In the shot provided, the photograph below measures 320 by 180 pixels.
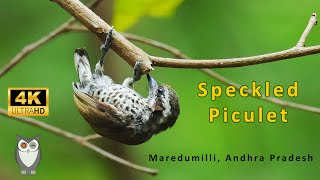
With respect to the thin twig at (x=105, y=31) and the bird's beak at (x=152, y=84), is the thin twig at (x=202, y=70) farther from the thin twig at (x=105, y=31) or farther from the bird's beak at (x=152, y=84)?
the thin twig at (x=105, y=31)

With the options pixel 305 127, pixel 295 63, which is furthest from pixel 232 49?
pixel 305 127

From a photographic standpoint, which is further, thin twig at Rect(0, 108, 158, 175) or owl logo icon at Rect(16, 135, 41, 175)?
owl logo icon at Rect(16, 135, 41, 175)

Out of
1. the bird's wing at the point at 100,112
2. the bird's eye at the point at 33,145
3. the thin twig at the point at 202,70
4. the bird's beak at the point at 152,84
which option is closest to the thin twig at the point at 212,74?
the thin twig at the point at 202,70

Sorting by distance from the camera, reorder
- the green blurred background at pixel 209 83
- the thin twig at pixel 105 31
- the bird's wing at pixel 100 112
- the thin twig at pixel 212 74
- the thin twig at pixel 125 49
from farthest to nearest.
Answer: the green blurred background at pixel 209 83
the thin twig at pixel 212 74
the bird's wing at pixel 100 112
the thin twig at pixel 105 31
the thin twig at pixel 125 49

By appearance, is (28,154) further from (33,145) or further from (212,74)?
(212,74)

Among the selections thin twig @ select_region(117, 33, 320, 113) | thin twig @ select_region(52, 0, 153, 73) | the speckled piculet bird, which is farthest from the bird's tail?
thin twig @ select_region(52, 0, 153, 73)

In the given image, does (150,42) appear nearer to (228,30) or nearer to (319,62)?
(228,30)

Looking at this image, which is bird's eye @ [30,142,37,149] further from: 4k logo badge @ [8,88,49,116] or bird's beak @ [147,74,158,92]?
bird's beak @ [147,74,158,92]
